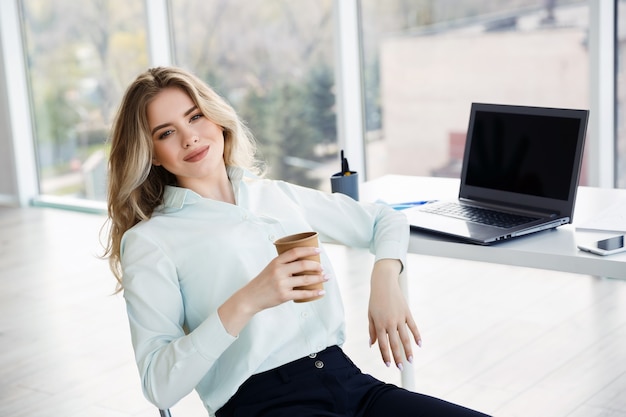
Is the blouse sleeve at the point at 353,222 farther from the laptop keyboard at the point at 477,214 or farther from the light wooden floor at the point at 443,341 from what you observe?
the light wooden floor at the point at 443,341

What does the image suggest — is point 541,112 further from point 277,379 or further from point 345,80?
point 345,80

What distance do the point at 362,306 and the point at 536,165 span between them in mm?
1573

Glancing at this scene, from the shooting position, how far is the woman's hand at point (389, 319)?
173 cm

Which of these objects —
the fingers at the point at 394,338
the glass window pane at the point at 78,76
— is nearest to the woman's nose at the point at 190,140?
the fingers at the point at 394,338

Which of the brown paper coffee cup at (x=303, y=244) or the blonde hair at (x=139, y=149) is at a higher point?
the blonde hair at (x=139, y=149)

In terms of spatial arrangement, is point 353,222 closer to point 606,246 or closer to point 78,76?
point 606,246

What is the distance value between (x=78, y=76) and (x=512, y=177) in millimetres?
4493

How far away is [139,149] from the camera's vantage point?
173 centimetres

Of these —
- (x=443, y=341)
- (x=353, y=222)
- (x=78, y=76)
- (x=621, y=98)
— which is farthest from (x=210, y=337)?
(x=78, y=76)

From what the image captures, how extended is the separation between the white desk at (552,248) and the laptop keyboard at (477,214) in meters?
0.07

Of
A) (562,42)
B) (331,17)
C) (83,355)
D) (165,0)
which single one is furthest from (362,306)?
(165,0)

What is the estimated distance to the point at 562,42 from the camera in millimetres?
3820

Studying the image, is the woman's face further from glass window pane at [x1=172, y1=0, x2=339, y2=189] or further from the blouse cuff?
glass window pane at [x1=172, y1=0, x2=339, y2=189]

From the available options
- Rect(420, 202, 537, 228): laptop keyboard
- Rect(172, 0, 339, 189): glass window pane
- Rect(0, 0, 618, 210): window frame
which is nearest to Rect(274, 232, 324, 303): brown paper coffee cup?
Rect(420, 202, 537, 228): laptop keyboard
